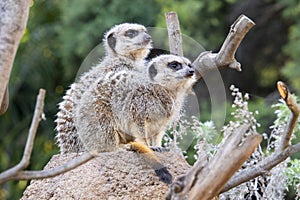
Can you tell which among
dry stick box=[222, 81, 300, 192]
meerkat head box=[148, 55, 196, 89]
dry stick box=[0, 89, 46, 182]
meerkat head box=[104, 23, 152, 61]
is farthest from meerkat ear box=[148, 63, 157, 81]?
dry stick box=[0, 89, 46, 182]

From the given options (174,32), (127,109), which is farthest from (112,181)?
(174,32)

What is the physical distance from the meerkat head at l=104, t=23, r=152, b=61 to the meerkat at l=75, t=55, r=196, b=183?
1.78ft

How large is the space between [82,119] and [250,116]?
838 millimetres

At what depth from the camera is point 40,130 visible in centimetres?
799

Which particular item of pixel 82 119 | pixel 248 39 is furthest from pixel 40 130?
pixel 82 119

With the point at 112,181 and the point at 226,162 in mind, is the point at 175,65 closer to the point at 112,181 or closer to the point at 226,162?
the point at 112,181

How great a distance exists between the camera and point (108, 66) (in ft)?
13.9

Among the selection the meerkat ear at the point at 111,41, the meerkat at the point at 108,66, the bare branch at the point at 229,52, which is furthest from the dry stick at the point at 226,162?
the meerkat ear at the point at 111,41

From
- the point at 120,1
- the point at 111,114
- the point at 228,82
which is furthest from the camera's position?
the point at 228,82

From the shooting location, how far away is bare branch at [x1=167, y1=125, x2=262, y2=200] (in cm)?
246

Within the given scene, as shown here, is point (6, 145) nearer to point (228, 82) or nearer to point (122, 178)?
→ point (228, 82)

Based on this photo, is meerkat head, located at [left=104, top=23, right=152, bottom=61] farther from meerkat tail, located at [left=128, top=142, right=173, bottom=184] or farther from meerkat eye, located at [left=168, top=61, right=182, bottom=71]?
meerkat tail, located at [left=128, top=142, right=173, bottom=184]

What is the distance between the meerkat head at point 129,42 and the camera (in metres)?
4.43

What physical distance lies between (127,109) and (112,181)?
54 cm
